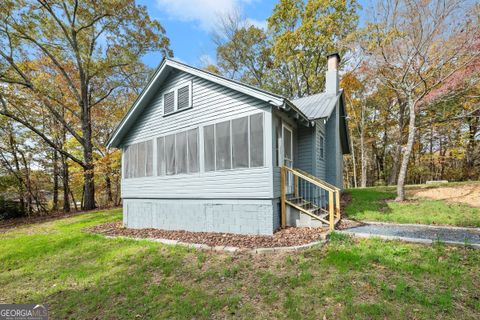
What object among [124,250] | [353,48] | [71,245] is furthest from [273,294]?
[353,48]

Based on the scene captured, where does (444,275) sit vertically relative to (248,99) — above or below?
below

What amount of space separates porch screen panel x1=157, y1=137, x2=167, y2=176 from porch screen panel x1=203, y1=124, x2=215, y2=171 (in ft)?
7.44

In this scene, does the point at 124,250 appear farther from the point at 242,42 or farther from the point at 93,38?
the point at 242,42

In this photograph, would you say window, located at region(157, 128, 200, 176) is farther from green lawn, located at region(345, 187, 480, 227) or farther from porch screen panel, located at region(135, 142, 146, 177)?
green lawn, located at region(345, 187, 480, 227)

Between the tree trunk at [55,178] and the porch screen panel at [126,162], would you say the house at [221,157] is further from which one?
the tree trunk at [55,178]

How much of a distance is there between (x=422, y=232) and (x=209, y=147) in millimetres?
6235

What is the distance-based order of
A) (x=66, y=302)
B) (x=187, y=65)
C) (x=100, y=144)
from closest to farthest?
(x=66, y=302)
(x=187, y=65)
(x=100, y=144)

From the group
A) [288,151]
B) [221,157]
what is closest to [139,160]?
[221,157]

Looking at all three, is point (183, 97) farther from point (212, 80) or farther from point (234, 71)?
point (234, 71)

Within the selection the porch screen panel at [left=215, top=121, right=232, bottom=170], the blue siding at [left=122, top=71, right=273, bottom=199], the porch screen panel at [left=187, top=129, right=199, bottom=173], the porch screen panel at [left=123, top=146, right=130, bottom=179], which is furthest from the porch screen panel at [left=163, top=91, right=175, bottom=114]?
the porch screen panel at [left=123, top=146, right=130, bottom=179]

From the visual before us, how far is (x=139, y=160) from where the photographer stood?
402 inches

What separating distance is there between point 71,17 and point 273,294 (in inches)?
774

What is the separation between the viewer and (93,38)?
16.4m

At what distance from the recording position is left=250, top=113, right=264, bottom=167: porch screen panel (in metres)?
6.68
